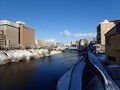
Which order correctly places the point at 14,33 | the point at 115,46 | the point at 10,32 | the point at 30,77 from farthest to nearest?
the point at 14,33 → the point at 10,32 → the point at 30,77 → the point at 115,46

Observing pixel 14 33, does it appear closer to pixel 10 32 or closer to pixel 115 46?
pixel 10 32

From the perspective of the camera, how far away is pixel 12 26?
374 feet

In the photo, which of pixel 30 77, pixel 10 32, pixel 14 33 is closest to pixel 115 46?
pixel 30 77

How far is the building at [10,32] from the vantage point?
346 ft

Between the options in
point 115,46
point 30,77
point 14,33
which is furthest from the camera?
point 14,33

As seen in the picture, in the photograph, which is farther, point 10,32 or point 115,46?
point 10,32

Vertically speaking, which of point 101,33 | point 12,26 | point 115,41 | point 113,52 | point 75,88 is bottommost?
point 75,88

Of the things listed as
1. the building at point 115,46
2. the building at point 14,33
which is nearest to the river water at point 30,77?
the building at point 115,46

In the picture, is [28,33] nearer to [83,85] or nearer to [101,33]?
[101,33]

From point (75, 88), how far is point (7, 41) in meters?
104

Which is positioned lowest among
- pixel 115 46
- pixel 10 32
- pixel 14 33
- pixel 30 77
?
pixel 30 77

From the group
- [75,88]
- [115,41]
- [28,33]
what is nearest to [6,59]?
[75,88]

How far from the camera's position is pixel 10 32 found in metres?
111

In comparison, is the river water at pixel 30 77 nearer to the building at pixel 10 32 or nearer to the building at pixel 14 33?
the building at pixel 14 33
